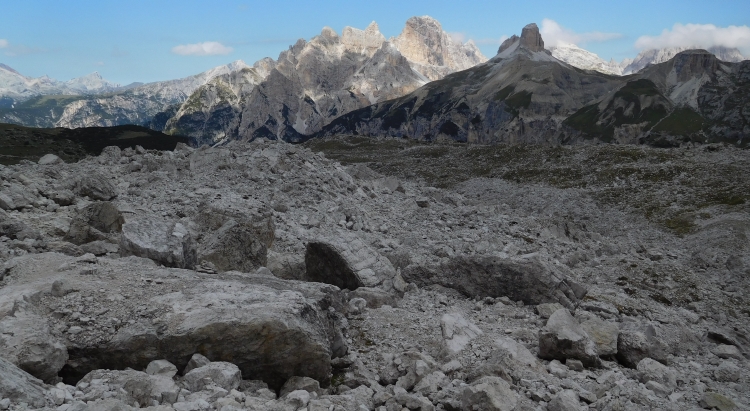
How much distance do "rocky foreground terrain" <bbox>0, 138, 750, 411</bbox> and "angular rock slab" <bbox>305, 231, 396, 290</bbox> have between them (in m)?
0.06

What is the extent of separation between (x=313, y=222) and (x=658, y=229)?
115 ft

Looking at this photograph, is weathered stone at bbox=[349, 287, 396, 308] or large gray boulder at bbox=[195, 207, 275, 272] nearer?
weathered stone at bbox=[349, 287, 396, 308]

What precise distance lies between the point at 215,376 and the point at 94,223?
40.1 feet

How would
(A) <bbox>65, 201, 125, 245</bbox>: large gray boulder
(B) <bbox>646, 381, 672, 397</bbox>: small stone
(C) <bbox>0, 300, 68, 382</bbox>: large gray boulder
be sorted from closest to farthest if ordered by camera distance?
1. (C) <bbox>0, 300, 68, 382</bbox>: large gray boulder
2. (B) <bbox>646, 381, 672, 397</bbox>: small stone
3. (A) <bbox>65, 201, 125, 245</bbox>: large gray boulder

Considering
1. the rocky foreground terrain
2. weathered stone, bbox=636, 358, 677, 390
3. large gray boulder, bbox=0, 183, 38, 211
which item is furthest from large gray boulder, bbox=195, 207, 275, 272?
weathered stone, bbox=636, 358, 677, 390

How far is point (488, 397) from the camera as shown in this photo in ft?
28.3

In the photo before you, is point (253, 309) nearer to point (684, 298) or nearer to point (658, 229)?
point (684, 298)

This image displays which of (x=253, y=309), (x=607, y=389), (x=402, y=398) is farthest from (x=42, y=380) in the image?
(x=607, y=389)

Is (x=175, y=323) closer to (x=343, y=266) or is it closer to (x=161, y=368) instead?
(x=161, y=368)

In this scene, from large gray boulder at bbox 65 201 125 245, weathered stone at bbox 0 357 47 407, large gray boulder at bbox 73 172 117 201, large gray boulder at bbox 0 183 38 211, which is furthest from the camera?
large gray boulder at bbox 73 172 117 201

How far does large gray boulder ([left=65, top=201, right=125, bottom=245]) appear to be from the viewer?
16109 mm

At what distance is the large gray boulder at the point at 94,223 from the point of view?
16109mm

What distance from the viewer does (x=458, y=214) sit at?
108ft

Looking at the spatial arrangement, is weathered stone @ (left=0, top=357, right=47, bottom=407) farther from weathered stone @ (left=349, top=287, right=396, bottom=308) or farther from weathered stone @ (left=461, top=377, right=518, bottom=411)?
weathered stone @ (left=349, top=287, right=396, bottom=308)
